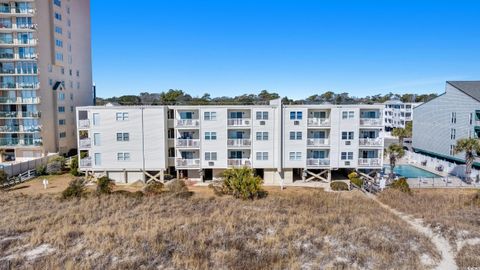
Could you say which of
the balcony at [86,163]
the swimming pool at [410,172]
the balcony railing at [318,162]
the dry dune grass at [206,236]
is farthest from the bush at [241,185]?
the swimming pool at [410,172]

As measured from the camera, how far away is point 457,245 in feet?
46.3

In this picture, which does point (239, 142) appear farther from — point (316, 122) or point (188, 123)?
point (316, 122)

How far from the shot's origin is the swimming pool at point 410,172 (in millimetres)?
33419

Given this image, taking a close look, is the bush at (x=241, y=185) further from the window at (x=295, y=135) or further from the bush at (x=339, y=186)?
the bush at (x=339, y=186)

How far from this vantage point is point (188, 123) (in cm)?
2917

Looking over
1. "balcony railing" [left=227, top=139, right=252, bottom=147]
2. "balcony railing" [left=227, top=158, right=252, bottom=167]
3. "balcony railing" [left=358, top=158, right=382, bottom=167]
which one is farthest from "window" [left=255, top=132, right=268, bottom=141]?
"balcony railing" [left=358, top=158, right=382, bottom=167]

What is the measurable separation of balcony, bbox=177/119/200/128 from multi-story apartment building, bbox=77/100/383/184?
0.33 feet

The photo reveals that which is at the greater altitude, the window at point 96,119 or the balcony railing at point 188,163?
the window at point 96,119

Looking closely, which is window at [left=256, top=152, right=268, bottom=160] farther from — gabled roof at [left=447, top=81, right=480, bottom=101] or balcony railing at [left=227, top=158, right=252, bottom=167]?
gabled roof at [left=447, top=81, right=480, bottom=101]

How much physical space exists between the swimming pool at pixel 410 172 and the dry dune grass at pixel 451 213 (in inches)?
276

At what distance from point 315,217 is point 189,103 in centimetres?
1800

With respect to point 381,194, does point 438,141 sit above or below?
above

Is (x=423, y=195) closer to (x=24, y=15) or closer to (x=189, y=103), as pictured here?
(x=189, y=103)

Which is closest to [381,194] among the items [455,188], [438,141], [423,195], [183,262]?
[423,195]
